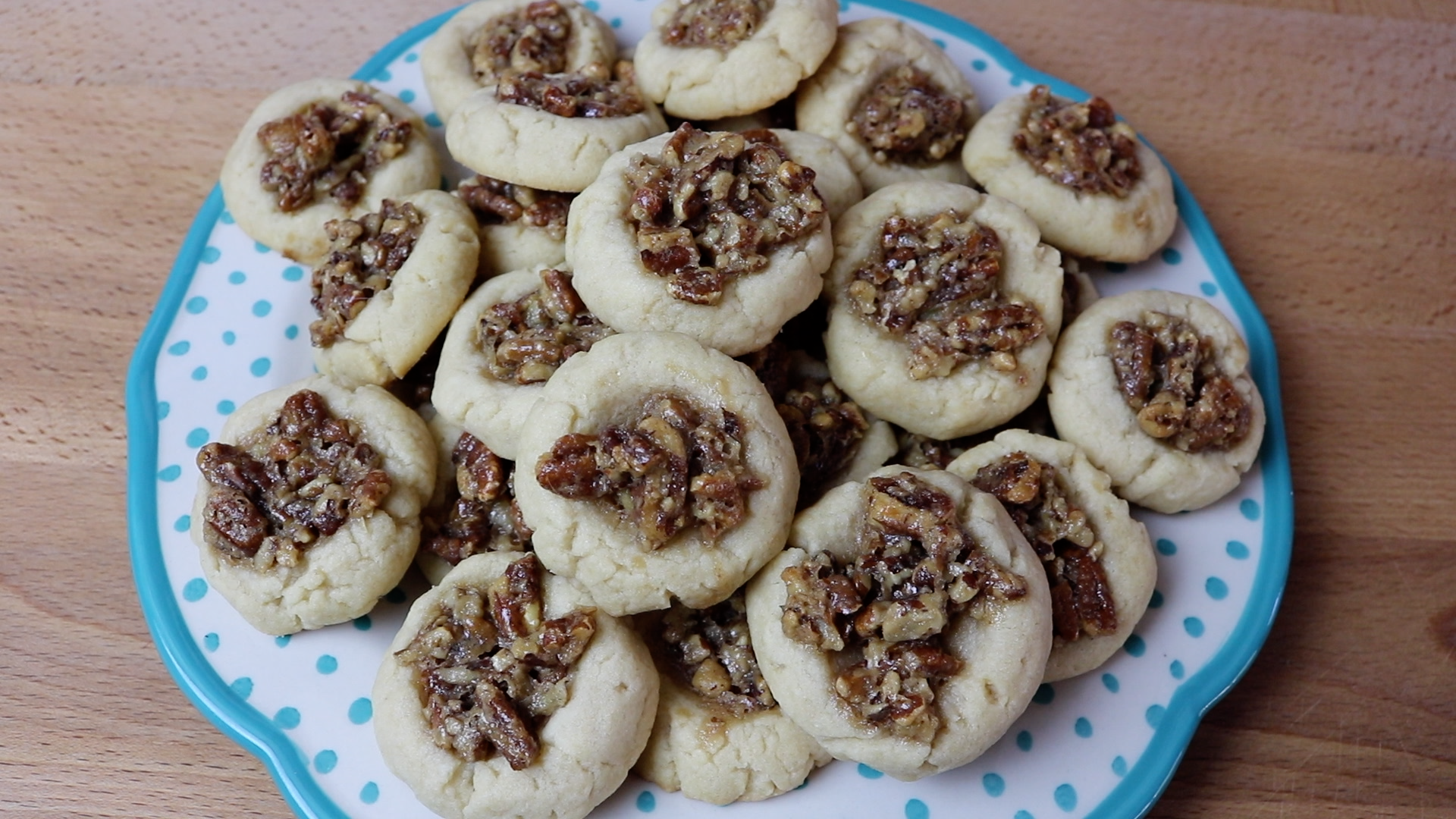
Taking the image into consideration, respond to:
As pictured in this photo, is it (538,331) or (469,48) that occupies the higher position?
(469,48)

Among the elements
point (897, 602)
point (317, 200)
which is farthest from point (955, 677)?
point (317, 200)

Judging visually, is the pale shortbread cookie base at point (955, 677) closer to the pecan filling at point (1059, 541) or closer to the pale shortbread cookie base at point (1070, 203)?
the pecan filling at point (1059, 541)

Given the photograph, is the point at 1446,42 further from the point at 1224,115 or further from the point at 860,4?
the point at 860,4

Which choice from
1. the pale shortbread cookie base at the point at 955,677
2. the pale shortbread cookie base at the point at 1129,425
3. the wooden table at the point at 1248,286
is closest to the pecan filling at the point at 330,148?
the wooden table at the point at 1248,286

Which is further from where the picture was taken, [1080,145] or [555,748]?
[1080,145]

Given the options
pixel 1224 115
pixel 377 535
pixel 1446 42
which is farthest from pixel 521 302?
pixel 1446 42

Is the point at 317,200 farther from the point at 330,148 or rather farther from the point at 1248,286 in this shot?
the point at 1248,286
